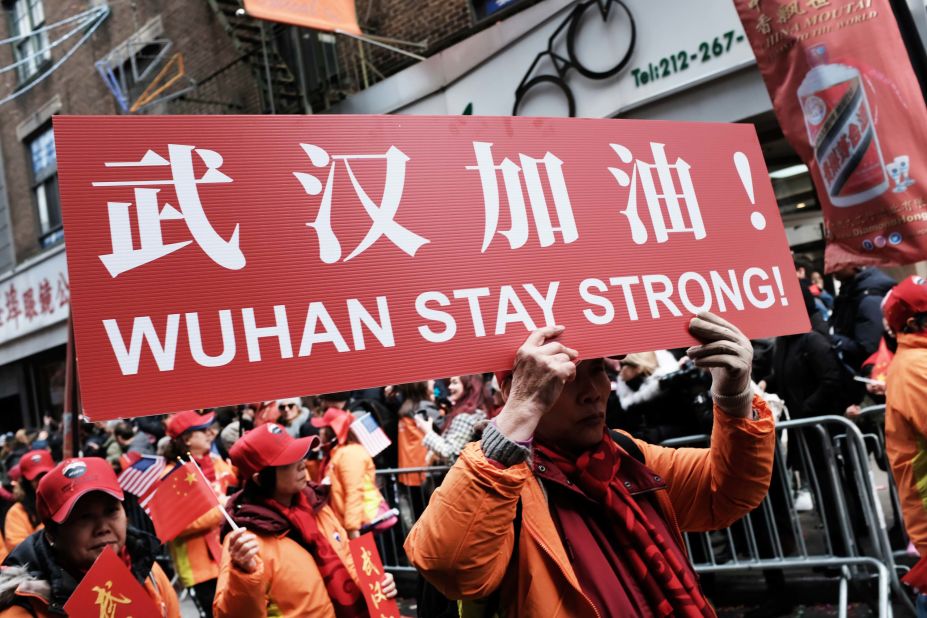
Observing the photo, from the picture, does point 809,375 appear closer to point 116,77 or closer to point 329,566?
point 329,566

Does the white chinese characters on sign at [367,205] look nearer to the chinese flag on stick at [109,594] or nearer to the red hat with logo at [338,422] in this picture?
the chinese flag on stick at [109,594]

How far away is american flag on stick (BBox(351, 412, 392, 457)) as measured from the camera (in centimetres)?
694

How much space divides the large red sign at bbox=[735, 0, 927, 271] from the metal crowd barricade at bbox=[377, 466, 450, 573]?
4783mm

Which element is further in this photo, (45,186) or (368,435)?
(45,186)

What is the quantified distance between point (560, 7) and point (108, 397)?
394 inches

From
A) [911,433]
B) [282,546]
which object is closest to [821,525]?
[911,433]

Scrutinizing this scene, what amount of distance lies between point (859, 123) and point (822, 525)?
319 centimetres

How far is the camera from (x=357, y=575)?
3939 mm

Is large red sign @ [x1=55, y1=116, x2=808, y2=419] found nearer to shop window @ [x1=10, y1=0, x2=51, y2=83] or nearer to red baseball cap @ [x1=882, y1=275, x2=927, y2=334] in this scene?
red baseball cap @ [x1=882, y1=275, x2=927, y2=334]

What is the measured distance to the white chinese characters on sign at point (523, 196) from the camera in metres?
2.24

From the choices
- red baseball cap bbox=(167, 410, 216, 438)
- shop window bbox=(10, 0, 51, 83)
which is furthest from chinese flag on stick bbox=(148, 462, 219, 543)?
shop window bbox=(10, 0, 51, 83)

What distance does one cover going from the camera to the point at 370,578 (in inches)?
157

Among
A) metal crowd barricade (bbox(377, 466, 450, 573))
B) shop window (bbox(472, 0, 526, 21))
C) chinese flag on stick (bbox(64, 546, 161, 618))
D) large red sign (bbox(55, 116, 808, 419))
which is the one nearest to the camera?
large red sign (bbox(55, 116, 808, 419))

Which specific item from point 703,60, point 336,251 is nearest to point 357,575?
point 336,251
